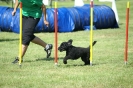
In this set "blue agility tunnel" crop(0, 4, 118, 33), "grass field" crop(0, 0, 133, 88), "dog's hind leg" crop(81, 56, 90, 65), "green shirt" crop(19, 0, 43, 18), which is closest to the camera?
"grass field" crop(0, 0, 133, 88)

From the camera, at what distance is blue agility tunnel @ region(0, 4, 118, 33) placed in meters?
20.7

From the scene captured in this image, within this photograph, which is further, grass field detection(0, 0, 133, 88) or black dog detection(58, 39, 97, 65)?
black dog detection(58, 39, 97, 65)

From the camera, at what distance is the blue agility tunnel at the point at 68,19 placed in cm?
2070

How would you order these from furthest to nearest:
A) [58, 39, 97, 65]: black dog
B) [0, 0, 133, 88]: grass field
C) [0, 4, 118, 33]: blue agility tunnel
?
[0, 4, 118, 33]: blue agility tunnel, [58, 39, 97, 65]: black dog, [0, 0, 133, 88]: grass field

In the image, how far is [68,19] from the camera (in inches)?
846

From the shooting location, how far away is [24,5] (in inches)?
406

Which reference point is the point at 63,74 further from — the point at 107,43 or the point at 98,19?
the point at 98,19

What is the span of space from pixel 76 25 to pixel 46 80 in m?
14.0

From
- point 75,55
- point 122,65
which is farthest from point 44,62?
point 122,65

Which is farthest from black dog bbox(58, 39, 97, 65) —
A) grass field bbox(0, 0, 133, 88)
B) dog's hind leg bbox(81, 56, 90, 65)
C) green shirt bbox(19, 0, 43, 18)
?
green shirt bbox(19, 0, 43, 18)

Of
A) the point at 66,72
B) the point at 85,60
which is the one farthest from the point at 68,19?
the point at 66,72

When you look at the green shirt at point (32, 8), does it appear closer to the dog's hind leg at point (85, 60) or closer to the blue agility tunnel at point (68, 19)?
the dog's hind leg at point (85, 60)

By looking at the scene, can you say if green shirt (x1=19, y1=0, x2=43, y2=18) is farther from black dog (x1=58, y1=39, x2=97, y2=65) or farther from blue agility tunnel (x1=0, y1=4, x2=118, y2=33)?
blue agility tunnel (x1=0, y1=4, x2=118, y2=33)

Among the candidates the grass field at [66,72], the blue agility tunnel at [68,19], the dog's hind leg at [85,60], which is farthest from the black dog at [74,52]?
the blue agility tunnel at [68,19]
